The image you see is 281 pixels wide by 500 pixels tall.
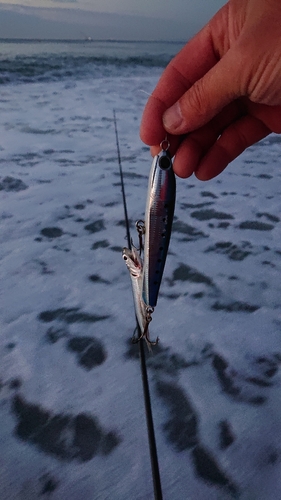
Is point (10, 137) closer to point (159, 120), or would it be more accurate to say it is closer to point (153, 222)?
point (159, 120)

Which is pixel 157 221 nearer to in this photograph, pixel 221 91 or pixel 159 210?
pixel 159 210

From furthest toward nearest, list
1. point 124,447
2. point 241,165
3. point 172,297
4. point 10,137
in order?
point 10,137, point 241,165, point 172,297, point 124,447

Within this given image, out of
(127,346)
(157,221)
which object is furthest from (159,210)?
(127,346)

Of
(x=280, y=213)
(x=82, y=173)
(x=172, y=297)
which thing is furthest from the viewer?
(x=82, y=173)

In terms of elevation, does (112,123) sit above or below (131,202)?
below

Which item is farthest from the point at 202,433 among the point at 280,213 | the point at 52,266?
the point at 280,213
